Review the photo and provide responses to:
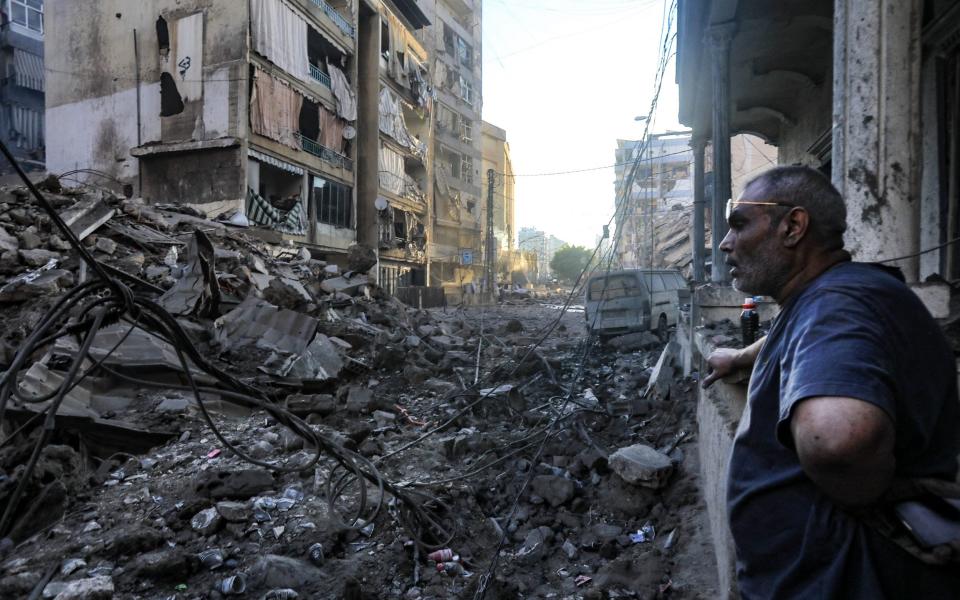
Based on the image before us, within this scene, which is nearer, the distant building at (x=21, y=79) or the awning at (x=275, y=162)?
the awning at (x=275, y=162)

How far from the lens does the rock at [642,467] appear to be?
13.0 feet

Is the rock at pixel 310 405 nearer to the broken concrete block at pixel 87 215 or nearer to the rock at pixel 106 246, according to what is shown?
the rock at pixel 106 246

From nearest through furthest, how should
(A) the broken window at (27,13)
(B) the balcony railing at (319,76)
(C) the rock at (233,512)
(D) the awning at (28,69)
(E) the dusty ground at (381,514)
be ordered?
(E) the dusty ground at (381,514)
(C) the rock at (233,512)
(B) the balcony railing at (319,76)
(D) the awning at (28,69)
(A) the broken window at (27,13)

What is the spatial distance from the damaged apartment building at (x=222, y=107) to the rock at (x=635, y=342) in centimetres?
1140

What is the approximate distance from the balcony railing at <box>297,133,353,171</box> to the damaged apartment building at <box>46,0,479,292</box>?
0.22ft

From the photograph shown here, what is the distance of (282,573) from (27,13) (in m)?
34.9

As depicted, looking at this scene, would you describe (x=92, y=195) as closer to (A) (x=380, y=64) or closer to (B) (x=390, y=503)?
(B) (x=390, y=503)

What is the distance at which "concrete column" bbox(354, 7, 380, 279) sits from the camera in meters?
26.1

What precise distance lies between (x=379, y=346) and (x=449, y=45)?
33.6m

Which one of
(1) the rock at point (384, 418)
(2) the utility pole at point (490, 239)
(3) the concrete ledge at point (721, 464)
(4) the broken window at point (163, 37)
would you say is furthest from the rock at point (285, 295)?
(2) the utility pole at point (490, 239)

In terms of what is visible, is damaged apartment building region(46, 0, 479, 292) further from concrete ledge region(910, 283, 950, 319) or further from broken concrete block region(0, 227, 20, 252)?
concrete ledge region(910, 283, 950, 319)

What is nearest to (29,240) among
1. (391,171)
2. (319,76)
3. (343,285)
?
(343,285)

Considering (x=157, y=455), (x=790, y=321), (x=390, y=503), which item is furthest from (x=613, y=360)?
(x=790, y=321)

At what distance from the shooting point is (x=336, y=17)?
22.1 meters
